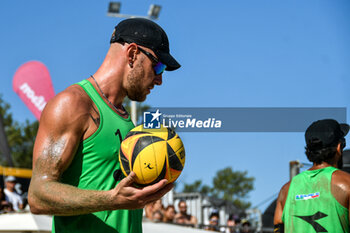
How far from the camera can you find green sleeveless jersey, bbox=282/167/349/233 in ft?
14.0

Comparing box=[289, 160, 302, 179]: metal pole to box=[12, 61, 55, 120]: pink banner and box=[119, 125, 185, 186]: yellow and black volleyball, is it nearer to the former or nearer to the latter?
box=[119, 125, 185, 186]: yellow and black volleyball

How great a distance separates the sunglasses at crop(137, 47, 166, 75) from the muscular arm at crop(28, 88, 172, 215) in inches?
20.1

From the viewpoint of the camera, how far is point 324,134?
4.62 m

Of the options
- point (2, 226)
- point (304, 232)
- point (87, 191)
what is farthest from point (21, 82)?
point (87, 191)

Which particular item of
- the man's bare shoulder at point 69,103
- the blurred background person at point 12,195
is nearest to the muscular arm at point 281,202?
the man's bare shoulder at point 69,103

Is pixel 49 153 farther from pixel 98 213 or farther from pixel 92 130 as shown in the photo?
pixel 98 213

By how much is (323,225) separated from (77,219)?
8.51 feet

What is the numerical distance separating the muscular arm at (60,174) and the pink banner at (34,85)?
14.4 meters

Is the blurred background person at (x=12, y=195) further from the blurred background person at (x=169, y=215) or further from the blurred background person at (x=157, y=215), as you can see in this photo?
the blurred background person at (x=169, y=215)

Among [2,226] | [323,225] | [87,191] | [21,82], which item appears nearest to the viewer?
[87,191]

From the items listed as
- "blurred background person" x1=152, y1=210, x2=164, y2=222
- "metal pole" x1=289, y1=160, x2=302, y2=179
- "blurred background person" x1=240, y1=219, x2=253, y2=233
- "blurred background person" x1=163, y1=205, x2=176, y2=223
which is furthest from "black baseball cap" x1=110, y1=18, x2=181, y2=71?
"blurred background person" x1=240, y1=219, x2=253, y2=233

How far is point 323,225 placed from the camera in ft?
14.2

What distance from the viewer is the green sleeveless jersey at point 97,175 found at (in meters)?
2.66

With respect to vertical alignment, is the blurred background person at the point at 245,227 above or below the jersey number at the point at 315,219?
below
